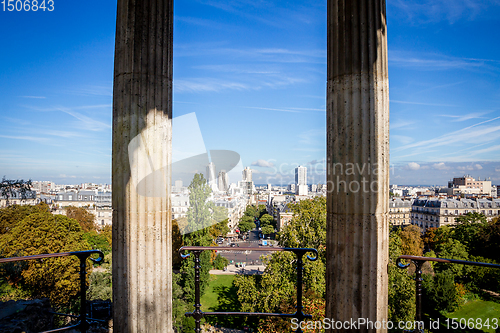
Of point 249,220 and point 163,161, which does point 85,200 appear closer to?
point 249,220

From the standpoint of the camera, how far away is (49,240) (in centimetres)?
1276

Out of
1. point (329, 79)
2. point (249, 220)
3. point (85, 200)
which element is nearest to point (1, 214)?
point (329, 79)

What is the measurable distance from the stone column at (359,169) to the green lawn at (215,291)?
600 inches

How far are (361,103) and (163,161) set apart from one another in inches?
59.7

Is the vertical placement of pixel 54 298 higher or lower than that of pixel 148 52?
lower

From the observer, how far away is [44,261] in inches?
463

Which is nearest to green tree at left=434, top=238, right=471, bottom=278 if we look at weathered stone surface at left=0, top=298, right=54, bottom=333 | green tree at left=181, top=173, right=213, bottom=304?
green tree at left=181, top=173, right=213, bottom=304

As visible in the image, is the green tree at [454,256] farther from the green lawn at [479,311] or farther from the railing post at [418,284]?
the railing post at [418,284]

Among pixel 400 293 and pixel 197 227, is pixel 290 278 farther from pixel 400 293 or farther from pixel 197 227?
pixel 197 227

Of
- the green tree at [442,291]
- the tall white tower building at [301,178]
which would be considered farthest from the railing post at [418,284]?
the tall white tower building at [301,178]

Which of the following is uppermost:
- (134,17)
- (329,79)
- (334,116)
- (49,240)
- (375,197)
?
(134,17)

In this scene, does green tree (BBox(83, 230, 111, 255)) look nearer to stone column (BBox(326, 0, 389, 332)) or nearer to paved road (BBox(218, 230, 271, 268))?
paved road (BBox(218, 230, 271, 268))

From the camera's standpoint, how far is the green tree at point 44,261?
1151cm

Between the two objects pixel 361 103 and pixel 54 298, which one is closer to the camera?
pixel 361 103
